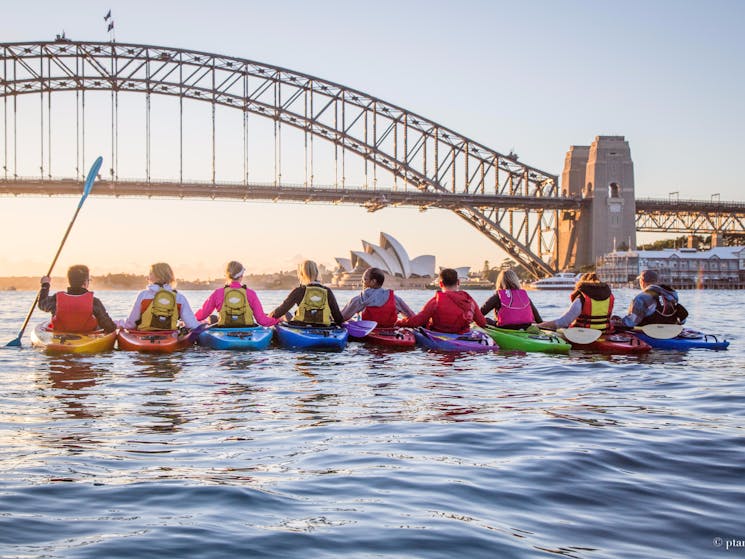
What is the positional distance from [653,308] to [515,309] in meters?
2.20

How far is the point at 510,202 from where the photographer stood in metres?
72.4

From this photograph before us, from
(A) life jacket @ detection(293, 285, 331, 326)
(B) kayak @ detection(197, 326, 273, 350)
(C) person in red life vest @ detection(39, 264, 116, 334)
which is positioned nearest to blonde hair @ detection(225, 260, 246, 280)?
(B) kayak @ detection(197, 326, 273, 350)

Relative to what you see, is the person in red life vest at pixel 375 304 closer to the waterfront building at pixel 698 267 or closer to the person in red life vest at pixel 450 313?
the person in red life vest at pixel 450 313

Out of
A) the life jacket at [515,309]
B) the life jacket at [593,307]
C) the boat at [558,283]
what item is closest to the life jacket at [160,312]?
the life jacket at [515,309]

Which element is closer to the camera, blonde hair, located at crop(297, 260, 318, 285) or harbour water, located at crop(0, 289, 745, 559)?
harbour water, located at crop(0, 289, 745, 559)

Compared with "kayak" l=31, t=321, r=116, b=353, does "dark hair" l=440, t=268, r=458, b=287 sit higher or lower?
higher

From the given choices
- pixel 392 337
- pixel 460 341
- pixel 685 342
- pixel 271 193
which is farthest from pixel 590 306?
pixel 271 193

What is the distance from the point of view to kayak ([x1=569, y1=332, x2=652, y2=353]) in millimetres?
13141

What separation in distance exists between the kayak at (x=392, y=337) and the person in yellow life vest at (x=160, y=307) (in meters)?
2.79

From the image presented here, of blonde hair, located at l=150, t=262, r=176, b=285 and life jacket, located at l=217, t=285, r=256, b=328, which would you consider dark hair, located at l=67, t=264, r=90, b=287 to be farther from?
life jacket, located at l=217, t=285, r=256, b=328

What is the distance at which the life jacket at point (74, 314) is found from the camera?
12.1 meters

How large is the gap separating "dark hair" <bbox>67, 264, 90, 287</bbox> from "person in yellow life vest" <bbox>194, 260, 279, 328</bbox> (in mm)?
1902

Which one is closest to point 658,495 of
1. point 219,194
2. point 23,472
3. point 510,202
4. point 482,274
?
point 23,472

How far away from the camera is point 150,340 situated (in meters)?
12.5
